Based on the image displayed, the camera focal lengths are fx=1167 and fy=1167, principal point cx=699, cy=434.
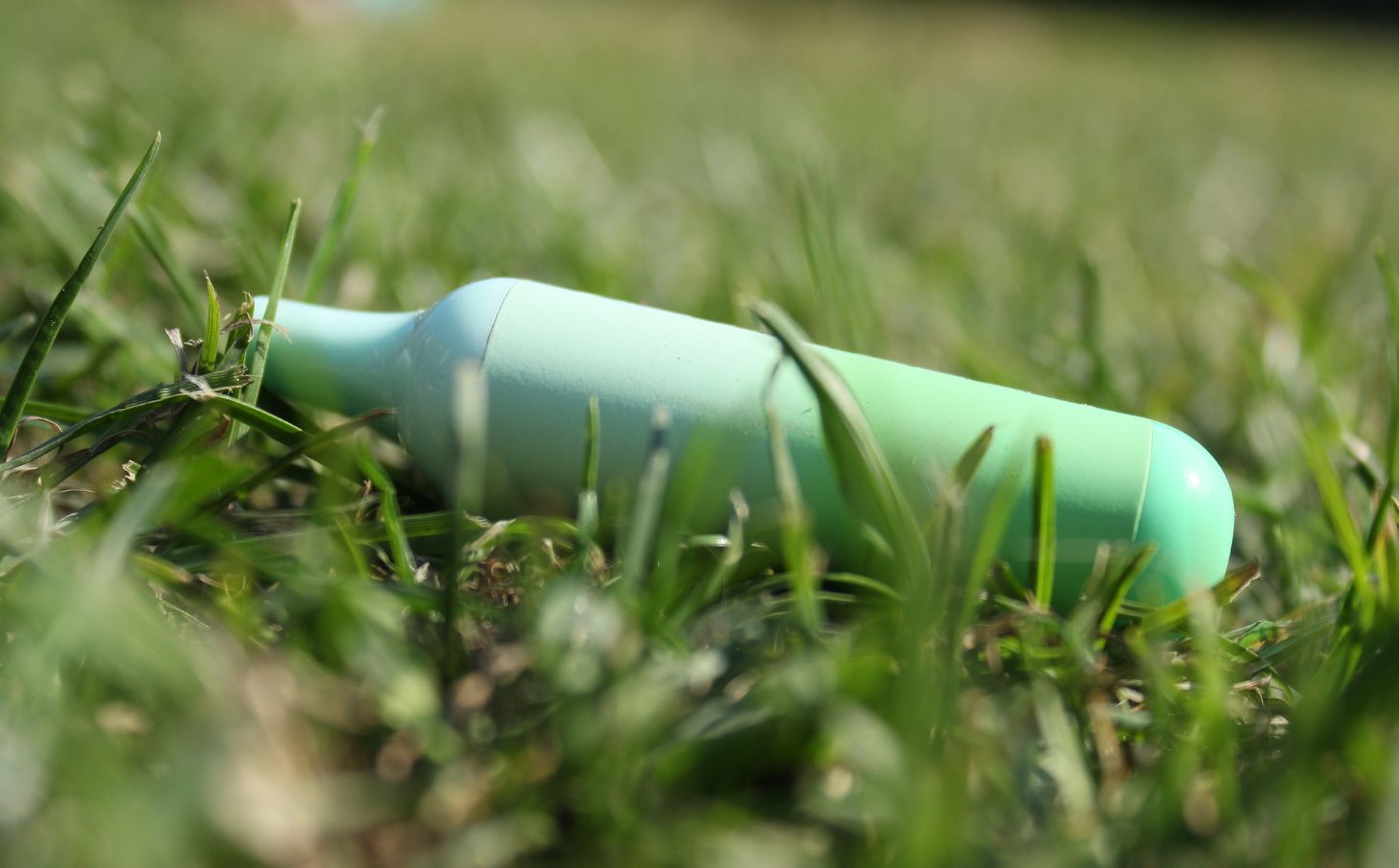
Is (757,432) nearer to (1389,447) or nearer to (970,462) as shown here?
(970,462)

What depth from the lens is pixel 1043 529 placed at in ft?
2.06

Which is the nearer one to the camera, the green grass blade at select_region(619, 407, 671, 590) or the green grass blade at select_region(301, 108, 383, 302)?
the green grass blade at select_region(619, 407, 671, 590)

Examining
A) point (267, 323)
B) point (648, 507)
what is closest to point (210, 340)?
point (267, 323)

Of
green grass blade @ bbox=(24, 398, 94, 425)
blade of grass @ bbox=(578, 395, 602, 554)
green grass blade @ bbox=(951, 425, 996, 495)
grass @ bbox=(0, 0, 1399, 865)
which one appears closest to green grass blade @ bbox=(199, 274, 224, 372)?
grass @ bbox=(0, 0, 1399, 865)

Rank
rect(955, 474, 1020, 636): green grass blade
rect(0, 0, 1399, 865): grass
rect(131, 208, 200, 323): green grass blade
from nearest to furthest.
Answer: rect(0, 0, 1399, 865): grass < rect(955, 474, 1020, 636): green grass blade < rect(131, 208, 200, 323): green grass blade

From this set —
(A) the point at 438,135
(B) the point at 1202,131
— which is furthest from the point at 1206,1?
(A) the point at 438,135

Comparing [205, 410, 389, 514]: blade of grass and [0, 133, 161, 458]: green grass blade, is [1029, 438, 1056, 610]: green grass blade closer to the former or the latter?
[205, 410, 389, 514]: blade of grass

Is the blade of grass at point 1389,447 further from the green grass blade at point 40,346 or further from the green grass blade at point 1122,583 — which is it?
the green grass blade at point 40,346

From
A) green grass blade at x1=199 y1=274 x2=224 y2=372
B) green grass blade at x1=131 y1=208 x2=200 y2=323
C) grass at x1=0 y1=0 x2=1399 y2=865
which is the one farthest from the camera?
green grass blade at x1=131 y1=208 x2=200 y2=323

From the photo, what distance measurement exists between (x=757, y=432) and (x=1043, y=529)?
0.53ft

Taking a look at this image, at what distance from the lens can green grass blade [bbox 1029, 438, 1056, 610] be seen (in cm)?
61

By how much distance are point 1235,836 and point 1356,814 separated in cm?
6

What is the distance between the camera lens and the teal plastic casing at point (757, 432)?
638 millimetres

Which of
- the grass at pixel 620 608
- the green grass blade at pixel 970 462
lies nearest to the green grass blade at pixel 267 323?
the grass at pixel 620 608
